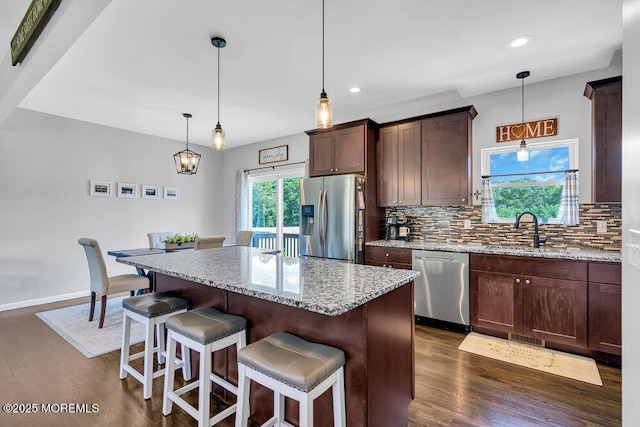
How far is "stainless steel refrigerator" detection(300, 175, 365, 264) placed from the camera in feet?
12.5

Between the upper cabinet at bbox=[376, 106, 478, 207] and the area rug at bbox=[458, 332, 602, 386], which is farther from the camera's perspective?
the upper cabinet at bbox=[376, 106, 478, 207]

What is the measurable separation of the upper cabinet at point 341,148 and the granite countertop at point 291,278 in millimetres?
2072

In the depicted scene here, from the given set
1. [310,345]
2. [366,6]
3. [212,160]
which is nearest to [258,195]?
[212,160]

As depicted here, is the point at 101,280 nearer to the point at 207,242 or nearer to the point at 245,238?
the point at 207,242

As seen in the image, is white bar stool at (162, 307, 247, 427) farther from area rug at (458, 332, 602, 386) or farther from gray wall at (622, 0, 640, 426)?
area rug at (458, 332, 602, 386)

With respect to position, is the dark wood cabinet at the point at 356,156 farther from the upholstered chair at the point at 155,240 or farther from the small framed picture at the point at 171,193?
the small framed picture at the point at 171,193

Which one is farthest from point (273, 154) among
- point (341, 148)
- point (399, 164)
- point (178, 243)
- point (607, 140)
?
point (607, 140)

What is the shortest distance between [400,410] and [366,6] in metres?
2.58

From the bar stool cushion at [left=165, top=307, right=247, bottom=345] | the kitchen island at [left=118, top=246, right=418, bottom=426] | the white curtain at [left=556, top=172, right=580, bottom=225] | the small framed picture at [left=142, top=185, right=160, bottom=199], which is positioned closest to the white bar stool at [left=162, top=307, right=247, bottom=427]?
the bar stool cushion at [left=165, top=307, right=247, bottom=345]

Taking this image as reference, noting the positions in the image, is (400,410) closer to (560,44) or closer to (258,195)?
(560,44)

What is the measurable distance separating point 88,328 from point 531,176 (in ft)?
17.1

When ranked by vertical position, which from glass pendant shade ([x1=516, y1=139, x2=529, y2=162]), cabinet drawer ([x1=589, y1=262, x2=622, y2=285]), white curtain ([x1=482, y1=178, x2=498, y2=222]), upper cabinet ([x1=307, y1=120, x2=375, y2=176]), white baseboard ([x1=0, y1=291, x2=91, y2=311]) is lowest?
white baseboard ([x1=0, y1=291, x2=91, y2=311])

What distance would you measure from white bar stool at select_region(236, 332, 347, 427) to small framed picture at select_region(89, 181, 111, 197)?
15.2ft

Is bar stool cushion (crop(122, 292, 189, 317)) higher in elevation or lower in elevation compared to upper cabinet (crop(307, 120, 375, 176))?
lower
